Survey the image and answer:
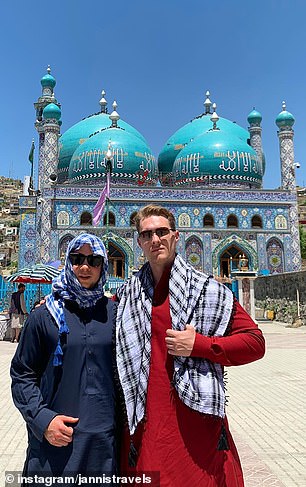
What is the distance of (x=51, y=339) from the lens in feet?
6.11

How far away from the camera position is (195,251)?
1026 inches

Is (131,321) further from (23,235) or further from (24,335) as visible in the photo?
(23,235)

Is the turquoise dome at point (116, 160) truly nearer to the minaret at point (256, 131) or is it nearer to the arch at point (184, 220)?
the arch at point (184, 220)

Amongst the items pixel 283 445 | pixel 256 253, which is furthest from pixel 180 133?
pixel 283 445

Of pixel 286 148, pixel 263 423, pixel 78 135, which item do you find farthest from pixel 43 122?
pixel 263 423

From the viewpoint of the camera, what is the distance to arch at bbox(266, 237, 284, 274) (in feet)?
86.2

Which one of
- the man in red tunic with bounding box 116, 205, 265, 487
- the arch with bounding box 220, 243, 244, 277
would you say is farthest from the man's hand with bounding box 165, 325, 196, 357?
the arch with bounding box 220, 243, 244, 277

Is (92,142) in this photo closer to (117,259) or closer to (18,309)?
(117,259)

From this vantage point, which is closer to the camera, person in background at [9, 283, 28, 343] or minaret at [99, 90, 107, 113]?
person in background at [9, 283, 28, 343]

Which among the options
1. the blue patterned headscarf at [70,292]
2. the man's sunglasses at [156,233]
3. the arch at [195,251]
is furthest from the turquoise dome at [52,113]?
the man's sunglasses at [156,233]

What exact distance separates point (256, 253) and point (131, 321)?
986 inches

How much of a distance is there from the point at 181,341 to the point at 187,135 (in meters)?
33.4

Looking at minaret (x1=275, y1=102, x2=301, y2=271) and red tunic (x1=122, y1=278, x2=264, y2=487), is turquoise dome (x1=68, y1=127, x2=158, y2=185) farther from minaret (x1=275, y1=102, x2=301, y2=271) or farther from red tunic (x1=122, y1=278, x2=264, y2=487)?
red tunic (x1=122, y1=278, x2=264, y2=487)

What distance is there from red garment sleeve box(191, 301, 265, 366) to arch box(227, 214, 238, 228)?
25277 mm
